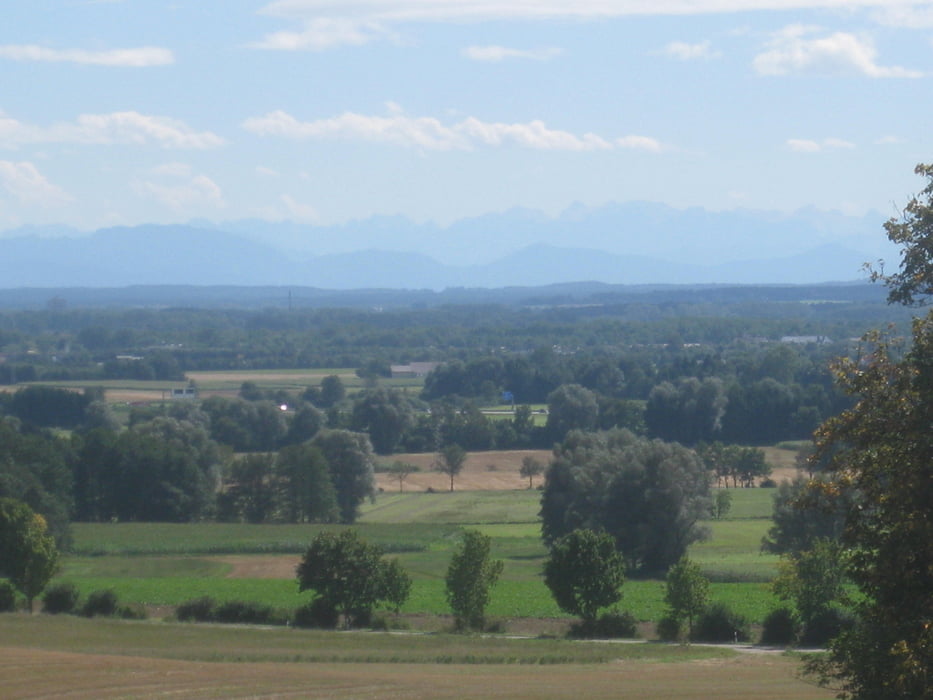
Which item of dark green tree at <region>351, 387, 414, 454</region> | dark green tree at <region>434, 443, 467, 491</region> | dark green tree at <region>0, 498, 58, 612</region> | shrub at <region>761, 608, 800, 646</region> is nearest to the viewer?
shrub at <region>761, 608, 800, 646</region>

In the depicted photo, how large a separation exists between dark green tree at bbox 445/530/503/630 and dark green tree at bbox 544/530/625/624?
1.79 meters

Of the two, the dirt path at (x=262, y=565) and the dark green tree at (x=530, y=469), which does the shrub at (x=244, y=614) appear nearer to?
the dirt path at (x=262, y=565)

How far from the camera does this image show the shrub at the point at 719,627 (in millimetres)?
32875

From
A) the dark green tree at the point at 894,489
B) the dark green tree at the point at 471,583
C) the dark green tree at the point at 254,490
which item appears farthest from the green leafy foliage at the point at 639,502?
the dark green tree at the point at 894,489

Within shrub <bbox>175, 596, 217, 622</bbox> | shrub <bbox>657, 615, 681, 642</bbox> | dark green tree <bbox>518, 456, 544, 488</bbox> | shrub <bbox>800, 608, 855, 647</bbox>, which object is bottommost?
dark green tree <bbox>518, 456, 544, 488</bbox>

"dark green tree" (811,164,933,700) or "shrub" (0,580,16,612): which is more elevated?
"dark green tree" (811,164,933,700)

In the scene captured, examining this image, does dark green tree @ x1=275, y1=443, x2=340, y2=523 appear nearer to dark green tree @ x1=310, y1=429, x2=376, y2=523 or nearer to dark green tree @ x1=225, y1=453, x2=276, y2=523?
dark green tree @ x1=225, y1=453, x2=276, y2=523

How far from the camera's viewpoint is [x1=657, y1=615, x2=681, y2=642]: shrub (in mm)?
33094

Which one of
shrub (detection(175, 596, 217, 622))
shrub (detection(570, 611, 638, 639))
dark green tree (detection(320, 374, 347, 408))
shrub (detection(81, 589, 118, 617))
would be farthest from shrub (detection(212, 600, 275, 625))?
dark green tree (detection(320, 374, 347, 408))

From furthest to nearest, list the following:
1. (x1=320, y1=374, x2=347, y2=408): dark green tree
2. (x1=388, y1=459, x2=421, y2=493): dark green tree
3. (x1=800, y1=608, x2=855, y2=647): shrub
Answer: (x1=320, y1=374, x2=347, y2=408): dark green tree, (x1=388, y1=459, x2=421, y2=493): dark green tree, (x1=800, y1=608, x2=855, y2=647): shrub

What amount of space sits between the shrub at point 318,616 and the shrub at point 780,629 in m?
11.8

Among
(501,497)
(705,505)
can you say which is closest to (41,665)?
(705,505)

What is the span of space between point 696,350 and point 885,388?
16604cm

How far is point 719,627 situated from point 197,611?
1466cm
